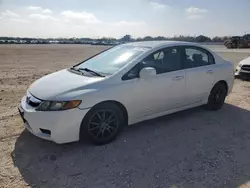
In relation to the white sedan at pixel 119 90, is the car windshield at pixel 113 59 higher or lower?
higher

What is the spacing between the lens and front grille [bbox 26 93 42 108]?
11.4ft

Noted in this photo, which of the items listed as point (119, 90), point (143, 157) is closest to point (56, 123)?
point (119, 90)

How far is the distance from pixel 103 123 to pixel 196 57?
249 cm

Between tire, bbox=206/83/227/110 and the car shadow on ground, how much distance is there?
33.3 inches

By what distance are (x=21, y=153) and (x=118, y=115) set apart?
1.53 meters

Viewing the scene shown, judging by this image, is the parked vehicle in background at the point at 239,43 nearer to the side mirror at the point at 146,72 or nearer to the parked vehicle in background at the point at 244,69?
the parked vehicle in background at the point at 244,69

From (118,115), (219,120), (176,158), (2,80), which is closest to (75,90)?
(118,115)

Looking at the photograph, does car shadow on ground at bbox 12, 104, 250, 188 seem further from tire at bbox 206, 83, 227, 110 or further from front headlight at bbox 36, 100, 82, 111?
tire at bbox 206, 83, 227, 110

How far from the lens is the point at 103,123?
3.71 m

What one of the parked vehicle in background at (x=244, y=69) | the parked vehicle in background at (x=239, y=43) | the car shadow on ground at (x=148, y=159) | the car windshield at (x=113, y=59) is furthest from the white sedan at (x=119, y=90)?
the parked vehicle in background at (x=239, y=43)

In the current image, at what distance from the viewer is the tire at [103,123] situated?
355 centimetres

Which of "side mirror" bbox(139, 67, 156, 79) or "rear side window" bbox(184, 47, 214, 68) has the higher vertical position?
"rear side window" bbox(184, 47, 214, 68)

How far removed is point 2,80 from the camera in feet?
27.5

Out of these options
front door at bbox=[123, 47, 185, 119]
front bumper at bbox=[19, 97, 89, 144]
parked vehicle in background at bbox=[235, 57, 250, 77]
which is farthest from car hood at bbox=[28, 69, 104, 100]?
parked vehicle in background at bbox=[235, 57, 250, 77]
